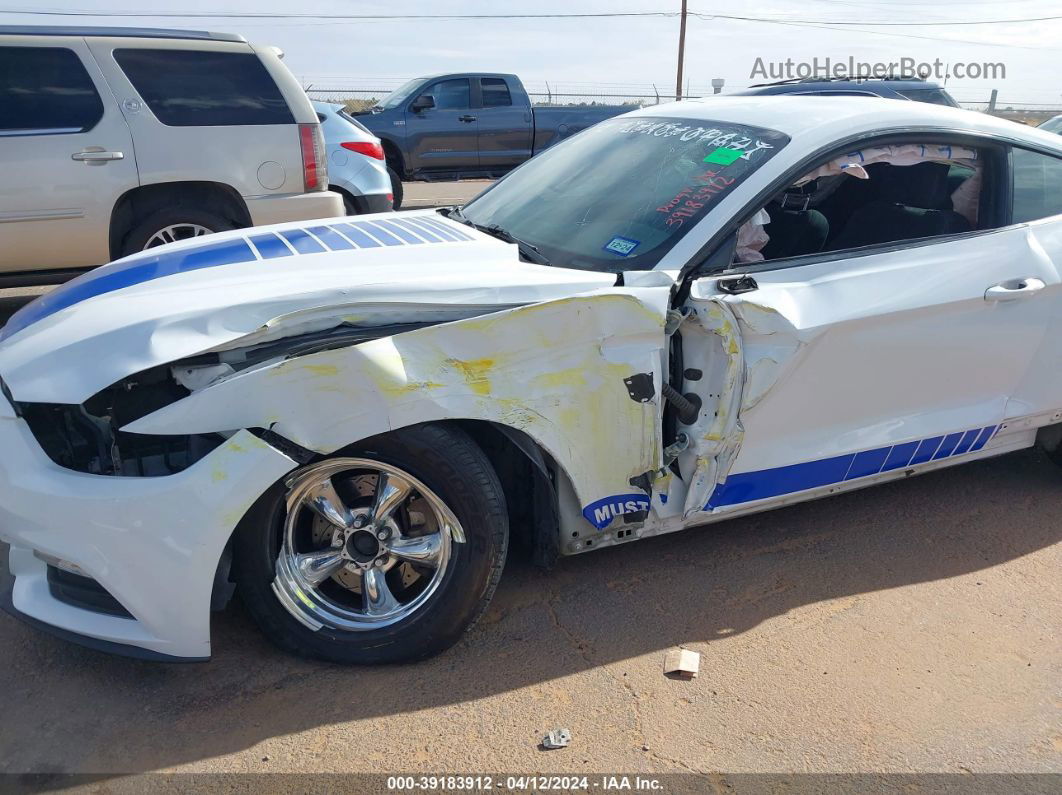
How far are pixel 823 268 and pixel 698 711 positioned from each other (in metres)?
1.59

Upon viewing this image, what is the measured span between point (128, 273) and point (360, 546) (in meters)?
1.29

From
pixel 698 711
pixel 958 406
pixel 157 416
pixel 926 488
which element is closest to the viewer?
pixel 157 416

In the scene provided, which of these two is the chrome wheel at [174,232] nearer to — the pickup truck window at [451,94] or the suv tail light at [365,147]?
the suv tail light at [365,147]

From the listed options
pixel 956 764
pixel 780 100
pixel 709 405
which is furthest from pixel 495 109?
pixel 956 764

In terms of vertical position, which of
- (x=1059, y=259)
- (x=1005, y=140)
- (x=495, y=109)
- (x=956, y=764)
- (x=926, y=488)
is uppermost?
Result: (x=1005, y=140)

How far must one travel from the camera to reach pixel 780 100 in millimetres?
3756

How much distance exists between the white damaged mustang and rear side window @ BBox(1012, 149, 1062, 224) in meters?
0.01

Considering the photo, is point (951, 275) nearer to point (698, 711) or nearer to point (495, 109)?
point (698, 711)

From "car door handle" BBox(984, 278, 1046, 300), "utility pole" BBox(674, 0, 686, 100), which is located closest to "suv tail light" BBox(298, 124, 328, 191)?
"car door handle" BBox(984, 278, 1046, 300)

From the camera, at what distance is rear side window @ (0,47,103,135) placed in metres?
5.81

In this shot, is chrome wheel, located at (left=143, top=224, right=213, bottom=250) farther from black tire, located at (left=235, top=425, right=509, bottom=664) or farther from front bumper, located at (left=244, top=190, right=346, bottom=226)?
black tire, located at (left=235, top=425, right=509, bottom=664)

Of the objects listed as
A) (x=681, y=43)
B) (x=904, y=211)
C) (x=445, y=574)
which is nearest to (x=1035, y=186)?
(x=904, y=211)

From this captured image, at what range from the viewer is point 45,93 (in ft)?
19.4

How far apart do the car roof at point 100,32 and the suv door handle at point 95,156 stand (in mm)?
809
